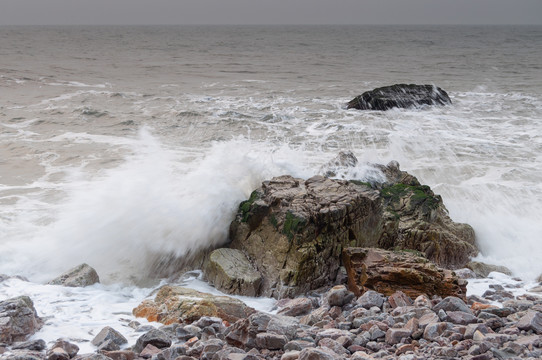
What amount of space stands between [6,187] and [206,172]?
3.51m

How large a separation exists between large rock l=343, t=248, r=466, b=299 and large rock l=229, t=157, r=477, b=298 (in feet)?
1.40

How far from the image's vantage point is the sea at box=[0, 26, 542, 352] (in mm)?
5438

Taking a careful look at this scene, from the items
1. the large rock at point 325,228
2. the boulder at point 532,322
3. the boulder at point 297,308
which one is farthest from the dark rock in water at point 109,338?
the boulder at point 532,322

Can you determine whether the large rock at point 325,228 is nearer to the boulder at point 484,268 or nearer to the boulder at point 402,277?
the boulder at point 484,268

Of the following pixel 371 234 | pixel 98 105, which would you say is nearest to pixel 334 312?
pixel 371 234

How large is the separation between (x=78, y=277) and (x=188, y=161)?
4838 millimetres

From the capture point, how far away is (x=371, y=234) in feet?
17.9

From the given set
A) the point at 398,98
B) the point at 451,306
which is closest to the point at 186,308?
the point at 451,306

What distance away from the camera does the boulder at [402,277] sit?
4.42m

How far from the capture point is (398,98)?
15328mm

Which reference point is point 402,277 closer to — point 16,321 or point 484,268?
point 484,268

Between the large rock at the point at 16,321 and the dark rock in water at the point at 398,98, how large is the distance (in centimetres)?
1214

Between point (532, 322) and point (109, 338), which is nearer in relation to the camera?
point (532, 322)

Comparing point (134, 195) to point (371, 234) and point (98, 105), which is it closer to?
point (371, 234)
